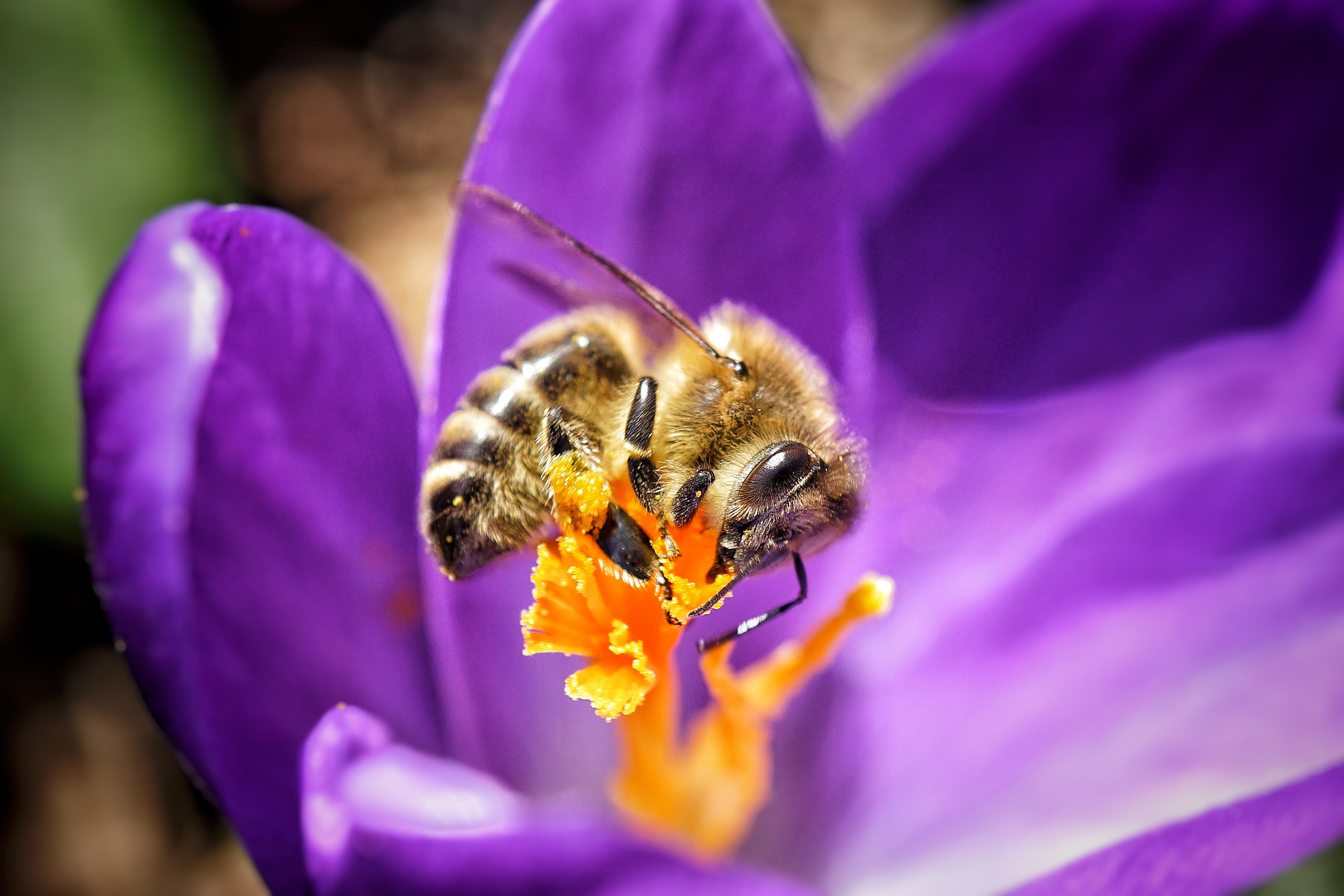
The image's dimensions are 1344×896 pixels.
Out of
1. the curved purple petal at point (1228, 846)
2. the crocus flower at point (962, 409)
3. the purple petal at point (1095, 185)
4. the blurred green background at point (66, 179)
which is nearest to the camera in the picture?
the curved purple petal at point (1228, 846)

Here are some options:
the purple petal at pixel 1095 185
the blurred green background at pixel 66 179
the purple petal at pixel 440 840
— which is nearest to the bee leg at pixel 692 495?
the purple petal at pixel 440 840

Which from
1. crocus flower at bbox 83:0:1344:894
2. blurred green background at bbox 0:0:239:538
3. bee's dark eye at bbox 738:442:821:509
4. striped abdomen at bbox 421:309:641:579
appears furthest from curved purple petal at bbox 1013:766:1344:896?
blurred green background at bbox 0:0:239:538

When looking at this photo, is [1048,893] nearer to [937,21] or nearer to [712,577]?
[712,577]

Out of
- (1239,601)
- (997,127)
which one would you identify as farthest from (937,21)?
(1239,601)

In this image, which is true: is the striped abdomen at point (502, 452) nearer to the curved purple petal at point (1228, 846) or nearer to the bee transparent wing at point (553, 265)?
the bee transparent wing at point (553, 265)

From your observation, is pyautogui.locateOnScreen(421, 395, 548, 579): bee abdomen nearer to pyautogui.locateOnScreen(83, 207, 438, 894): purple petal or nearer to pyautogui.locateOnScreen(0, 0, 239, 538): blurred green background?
pyautogui.locateOnScreen(83, 207, 438, 894): purple petal

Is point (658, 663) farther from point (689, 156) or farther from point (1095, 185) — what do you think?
point (1095, 185)
